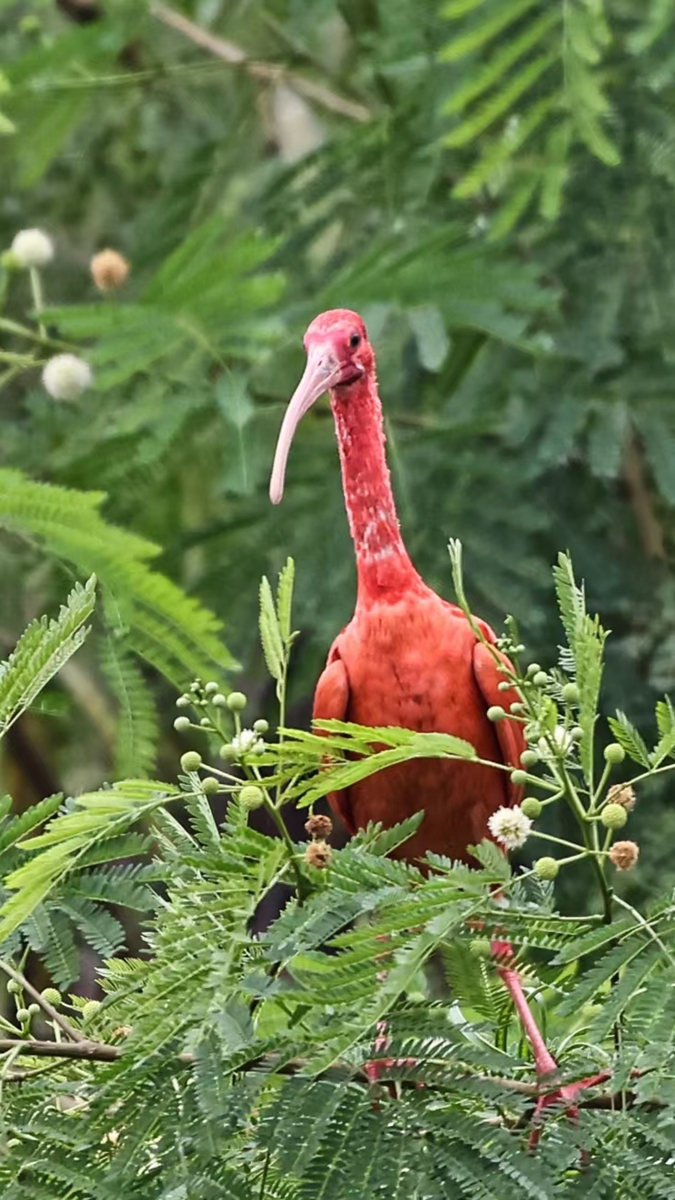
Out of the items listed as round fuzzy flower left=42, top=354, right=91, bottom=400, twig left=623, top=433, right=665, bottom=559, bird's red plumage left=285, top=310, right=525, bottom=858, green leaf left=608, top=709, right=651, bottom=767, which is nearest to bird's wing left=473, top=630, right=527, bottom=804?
bird's red plumage left=285, top=310, right=525, bottom=858

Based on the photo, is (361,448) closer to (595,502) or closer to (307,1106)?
(307,1106)

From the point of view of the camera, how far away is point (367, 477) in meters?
3.07

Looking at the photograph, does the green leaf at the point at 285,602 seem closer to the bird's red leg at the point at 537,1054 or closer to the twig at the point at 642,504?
the bird's red leg at the point at 537,1054

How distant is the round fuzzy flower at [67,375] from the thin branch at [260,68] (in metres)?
1.92

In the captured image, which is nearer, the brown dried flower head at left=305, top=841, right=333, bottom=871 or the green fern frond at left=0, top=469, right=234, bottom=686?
the brown dried flower head at left=305, top=841, right=333, bottom=871

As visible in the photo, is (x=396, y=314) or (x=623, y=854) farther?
(x=396, y=314)

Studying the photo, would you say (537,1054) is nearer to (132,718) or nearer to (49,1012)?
(49,1012)

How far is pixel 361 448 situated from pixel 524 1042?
903mm

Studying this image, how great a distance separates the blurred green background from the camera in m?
4.41

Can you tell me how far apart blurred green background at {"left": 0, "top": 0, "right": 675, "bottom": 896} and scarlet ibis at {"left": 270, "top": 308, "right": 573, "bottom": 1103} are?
822 mm

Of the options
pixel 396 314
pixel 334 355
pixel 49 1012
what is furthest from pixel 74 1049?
pixel 396 314

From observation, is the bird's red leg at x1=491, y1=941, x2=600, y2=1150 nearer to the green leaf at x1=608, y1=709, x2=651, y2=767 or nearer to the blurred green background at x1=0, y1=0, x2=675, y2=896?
the green leaf at x1=608, y1=709, x2=651, y2=767

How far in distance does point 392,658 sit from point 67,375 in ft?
4.85

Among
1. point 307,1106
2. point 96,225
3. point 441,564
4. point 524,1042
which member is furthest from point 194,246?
point 96,225
